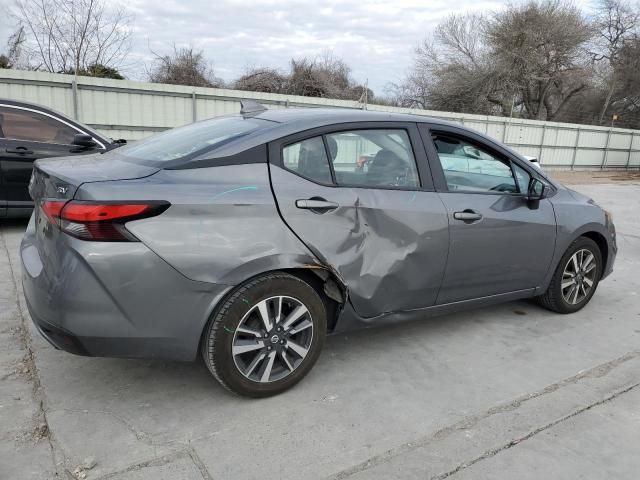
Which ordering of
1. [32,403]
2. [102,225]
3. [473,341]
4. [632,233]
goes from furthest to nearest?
[632,233]
[473,341]
[32,403]
[102,225]

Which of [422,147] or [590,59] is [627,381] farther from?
[590,59]

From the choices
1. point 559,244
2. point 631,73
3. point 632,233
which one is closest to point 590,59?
point 631,73

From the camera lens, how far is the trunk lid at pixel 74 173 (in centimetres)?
246

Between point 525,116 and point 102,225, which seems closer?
point 102,225

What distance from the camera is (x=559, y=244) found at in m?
3.97

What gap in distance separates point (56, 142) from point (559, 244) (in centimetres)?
578

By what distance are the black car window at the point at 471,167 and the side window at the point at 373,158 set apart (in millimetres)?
265

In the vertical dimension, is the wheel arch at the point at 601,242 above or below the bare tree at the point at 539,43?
below

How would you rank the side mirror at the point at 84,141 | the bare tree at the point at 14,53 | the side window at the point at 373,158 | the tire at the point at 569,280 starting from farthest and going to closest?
1. the bare tree at the point at 14,53
2. the side mirror at the point at 84,141
3. the tire at the point at 569,280
4. the side window at the point at 373,158

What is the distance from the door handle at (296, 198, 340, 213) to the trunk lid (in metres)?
0.76

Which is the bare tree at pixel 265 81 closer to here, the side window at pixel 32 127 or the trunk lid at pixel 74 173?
the side window at pixel 32 127

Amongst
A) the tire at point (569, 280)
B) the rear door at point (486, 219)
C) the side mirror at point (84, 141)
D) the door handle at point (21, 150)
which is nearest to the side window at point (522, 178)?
the rear door at point (486, 219)

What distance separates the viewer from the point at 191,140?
3020mm

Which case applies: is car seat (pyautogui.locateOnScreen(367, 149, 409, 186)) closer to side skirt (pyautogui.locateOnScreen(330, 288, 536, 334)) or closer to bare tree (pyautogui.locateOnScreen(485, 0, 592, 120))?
side skirt (pyautogui.locateOnScreen(330, 288, 536, 334))
